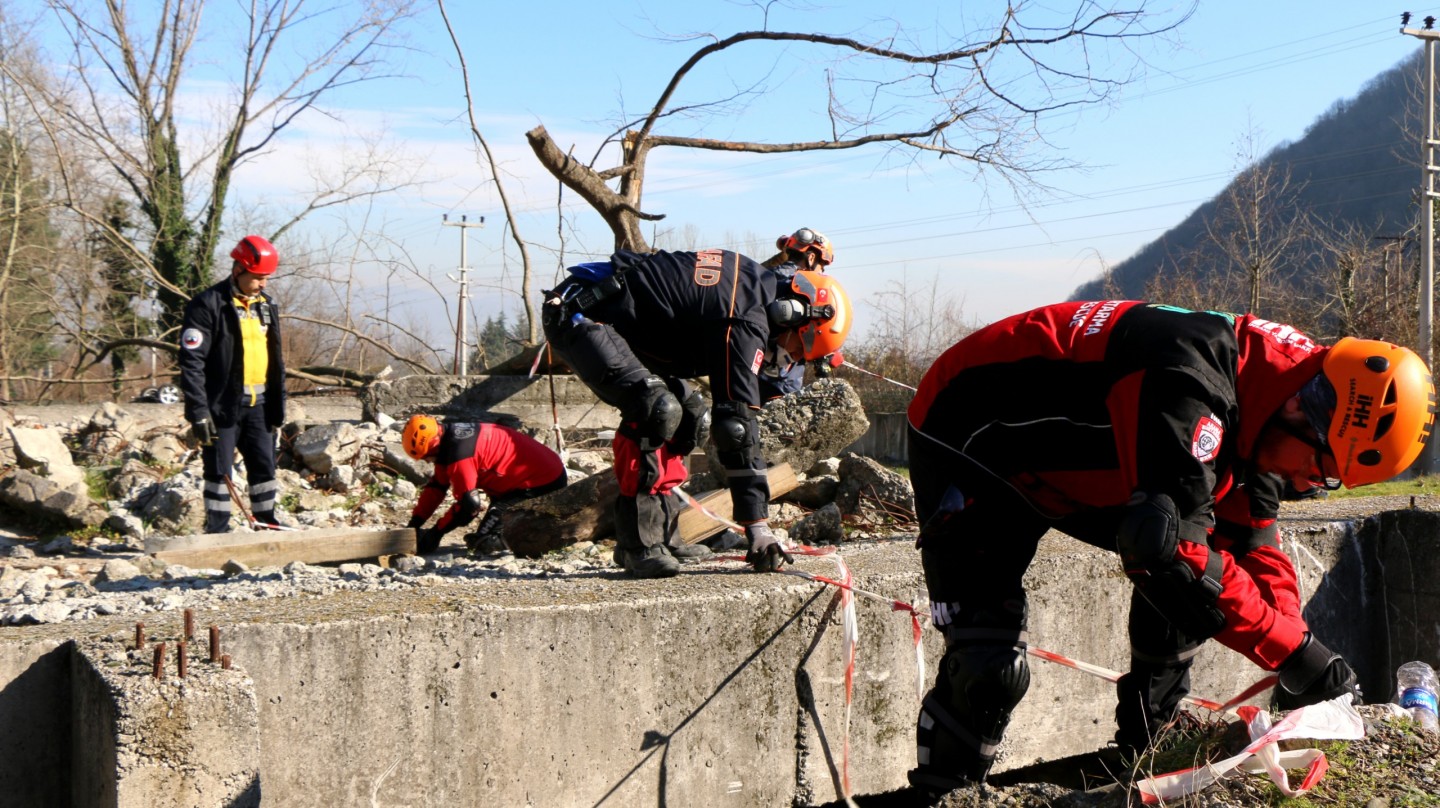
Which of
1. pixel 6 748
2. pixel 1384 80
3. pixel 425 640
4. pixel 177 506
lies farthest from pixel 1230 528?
pixel 1384 80

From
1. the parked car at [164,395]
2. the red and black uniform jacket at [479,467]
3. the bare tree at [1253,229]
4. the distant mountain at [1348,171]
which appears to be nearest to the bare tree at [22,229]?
the parked car at [164,395]

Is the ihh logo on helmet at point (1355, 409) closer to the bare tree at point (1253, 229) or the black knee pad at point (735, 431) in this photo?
the black knee pad at point (735, 431)

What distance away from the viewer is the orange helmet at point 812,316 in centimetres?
418

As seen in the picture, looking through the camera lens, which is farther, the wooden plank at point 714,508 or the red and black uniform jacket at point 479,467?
the red and black uniform jacket at point 479,467

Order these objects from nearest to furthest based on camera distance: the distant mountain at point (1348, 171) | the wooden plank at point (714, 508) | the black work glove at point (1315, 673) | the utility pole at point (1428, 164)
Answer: the black work glove at point (1315, 673), the wooden plank at point (714, 508), the utility pole at point (1428, 164), the distant mountain at point (1348, 171)

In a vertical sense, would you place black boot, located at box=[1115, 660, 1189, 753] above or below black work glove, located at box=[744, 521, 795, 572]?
below

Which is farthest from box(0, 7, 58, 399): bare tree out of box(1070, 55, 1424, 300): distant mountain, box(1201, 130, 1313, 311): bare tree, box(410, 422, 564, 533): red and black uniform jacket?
box(1070, 55, 1424, 300): distant mountain

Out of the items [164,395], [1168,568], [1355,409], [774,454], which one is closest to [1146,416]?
[1168,568]

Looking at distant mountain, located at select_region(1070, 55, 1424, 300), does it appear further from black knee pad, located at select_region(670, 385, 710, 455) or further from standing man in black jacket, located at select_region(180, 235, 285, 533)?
black knee pad, located at select_region(670, 385, 710, 455)

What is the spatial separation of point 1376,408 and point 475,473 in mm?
4714

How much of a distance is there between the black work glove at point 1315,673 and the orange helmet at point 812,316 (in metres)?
2.04

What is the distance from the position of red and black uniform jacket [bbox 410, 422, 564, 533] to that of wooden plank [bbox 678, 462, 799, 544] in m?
1.09

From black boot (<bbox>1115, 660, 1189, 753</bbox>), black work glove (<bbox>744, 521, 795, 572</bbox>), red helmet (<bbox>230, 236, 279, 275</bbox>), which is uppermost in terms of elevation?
red helmet (<bbox>230, 236, 279, 275</bbox>)

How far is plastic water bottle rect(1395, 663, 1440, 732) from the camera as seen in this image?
2.89 metres
